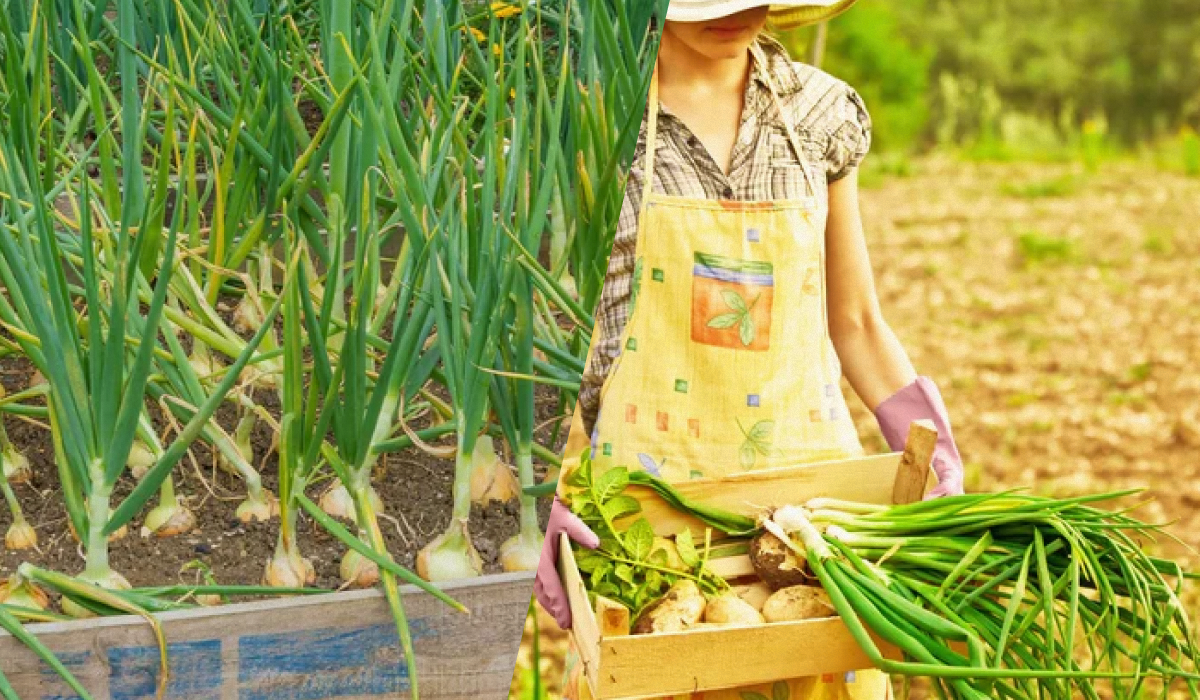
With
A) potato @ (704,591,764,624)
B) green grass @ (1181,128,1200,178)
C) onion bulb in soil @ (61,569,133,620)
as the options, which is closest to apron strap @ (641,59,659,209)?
potato @ (704,591,764,624)

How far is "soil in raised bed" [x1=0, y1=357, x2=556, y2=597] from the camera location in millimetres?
1084

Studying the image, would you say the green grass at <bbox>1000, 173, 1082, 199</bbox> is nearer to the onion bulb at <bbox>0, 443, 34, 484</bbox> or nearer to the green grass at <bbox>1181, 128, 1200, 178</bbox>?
the green grass at <bbox>1181, 128, 1200, 178</bbox>

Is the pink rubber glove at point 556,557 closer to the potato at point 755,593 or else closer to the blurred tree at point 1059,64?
the potato at point 755,593

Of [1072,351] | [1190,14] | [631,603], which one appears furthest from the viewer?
[1190,14]

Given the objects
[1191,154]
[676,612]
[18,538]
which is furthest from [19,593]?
[1191,154]

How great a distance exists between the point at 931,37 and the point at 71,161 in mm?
3024

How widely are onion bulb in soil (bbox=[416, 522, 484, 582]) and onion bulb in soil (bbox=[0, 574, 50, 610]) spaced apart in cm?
29

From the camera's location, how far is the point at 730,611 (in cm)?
69

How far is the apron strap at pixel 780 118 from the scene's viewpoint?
759mm

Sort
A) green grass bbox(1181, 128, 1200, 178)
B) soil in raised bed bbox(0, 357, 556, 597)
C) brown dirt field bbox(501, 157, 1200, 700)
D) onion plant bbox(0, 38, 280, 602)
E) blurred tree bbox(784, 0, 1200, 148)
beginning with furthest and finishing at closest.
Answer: green grass bbox(1181, 128, 1200, 178), blurred tree bbox(784, 0, 1200, 148), brown dirt field bbox(501, 157, 1200, 700), soil in raised bed bbox(0, 357, 556, 597), onion plant bbox(0, 38, 280, 602)

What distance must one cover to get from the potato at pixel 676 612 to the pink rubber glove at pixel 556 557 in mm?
51

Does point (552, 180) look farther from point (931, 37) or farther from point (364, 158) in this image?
point (931, 37)

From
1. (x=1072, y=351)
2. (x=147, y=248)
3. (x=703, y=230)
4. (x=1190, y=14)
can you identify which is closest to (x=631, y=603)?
(x=703, y=230)

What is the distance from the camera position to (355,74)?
0.99 metres
